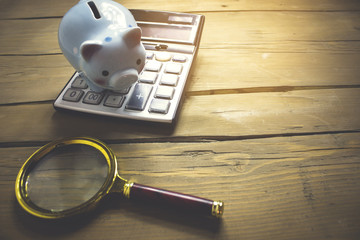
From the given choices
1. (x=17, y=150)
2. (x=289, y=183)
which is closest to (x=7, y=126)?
(x=17, y=150)

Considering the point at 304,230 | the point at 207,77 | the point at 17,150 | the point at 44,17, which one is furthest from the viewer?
the point at 44,17

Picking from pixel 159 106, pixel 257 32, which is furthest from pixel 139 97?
pixel 257 32

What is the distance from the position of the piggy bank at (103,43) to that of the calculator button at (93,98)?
61 millimetres

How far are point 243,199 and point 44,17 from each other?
2.55ft

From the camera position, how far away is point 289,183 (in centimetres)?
40

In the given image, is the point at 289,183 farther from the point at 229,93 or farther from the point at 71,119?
the point at 71,119

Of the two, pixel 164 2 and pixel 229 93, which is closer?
pixel 229 93

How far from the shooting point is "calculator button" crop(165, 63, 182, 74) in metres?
0.53

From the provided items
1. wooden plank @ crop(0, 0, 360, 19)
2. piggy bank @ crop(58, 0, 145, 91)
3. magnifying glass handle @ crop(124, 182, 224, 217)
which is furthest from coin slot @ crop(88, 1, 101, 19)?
wooden plank @ crop(0, 0, 360, 19)

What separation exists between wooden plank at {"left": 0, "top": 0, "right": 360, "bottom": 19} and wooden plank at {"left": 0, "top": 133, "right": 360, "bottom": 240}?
1.60 ft

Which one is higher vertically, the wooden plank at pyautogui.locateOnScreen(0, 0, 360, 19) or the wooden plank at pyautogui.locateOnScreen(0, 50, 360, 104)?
the wooden plank at pyautogui.locateOnScreen(0, 0, 360, 19)

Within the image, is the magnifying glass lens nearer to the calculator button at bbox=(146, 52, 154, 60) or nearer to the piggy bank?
the piggy bank

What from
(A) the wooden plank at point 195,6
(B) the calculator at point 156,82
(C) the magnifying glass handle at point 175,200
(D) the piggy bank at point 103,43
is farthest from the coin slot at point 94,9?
(A) the wooden plank at point 195,6

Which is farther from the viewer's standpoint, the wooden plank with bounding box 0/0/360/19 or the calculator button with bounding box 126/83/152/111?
the wooden plank with bounding box 0/0/360/19
